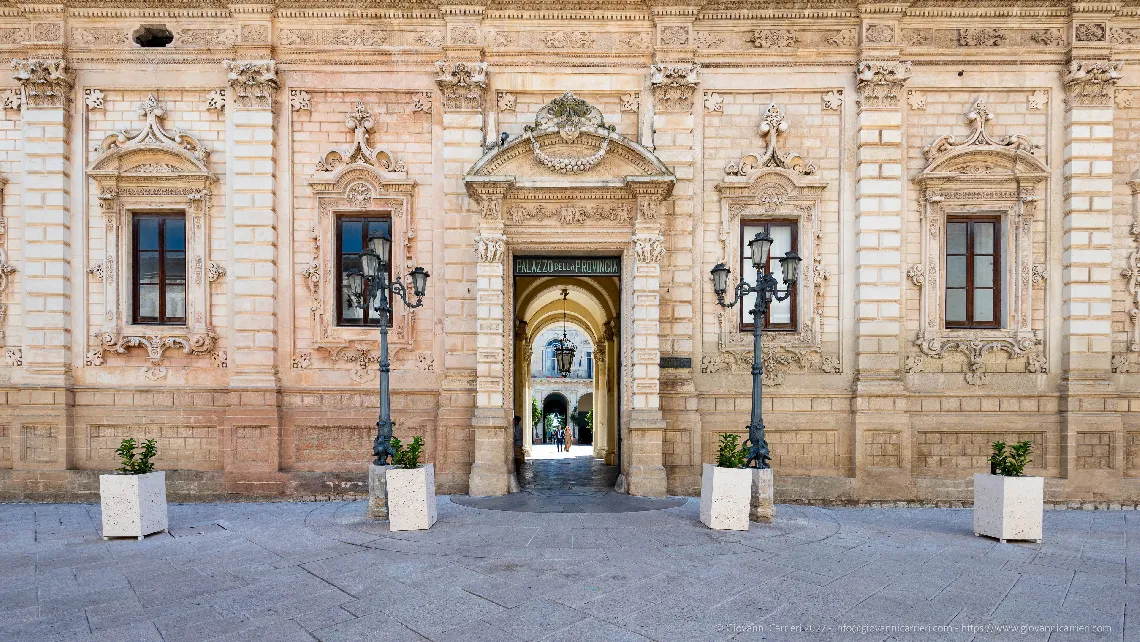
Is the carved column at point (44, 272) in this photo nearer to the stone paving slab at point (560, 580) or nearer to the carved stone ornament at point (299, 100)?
the stone paving slab at point (560, 580)

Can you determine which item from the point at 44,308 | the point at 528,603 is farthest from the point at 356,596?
the point at 44,308

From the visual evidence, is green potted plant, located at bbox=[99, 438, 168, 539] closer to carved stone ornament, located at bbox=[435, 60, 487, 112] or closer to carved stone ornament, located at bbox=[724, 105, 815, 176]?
carved stone ornament, located at bbox=[435, 60, 487, 112]

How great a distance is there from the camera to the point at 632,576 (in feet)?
24.5

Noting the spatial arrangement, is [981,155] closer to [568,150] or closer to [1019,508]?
[1019,508]

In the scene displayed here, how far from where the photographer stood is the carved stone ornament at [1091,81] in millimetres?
12148

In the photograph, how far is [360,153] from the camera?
41.3 feet

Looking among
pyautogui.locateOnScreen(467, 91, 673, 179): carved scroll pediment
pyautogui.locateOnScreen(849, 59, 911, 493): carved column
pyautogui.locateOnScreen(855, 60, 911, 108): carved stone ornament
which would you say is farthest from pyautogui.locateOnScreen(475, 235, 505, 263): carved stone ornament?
pyautogui.locateOnScreen(855, 60, 911, 108): carved stone ornament

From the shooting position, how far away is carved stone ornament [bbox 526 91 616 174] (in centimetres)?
1230

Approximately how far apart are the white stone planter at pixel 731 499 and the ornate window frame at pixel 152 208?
908 cm

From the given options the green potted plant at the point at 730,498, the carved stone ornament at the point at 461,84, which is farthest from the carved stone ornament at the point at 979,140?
the carved stone ornament at the point at 461,84

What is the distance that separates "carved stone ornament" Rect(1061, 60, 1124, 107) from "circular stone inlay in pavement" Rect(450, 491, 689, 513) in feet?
32.6

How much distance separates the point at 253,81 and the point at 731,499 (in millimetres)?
10713

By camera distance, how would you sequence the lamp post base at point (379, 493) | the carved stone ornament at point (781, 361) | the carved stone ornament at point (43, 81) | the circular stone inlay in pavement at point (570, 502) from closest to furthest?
the lamp post base at point (379, 493)
the circular stone inlay in pavement at point (570, 502)
the carved stone ornament at point (43, 81)
the carved stone ornament at point (781, 361)

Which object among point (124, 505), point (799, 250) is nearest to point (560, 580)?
point (124, 505)
